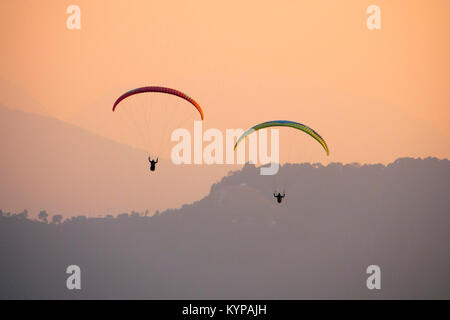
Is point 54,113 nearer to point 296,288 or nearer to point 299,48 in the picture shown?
point 299,48

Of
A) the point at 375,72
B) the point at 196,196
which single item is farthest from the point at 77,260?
the point at 375,72

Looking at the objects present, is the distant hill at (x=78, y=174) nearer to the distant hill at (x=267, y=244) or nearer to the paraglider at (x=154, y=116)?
the distant hill at (x=267, y=244)

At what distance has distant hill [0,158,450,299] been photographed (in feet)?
52.6

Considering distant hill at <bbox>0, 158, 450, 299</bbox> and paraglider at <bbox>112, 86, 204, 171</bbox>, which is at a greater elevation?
paraglider at <bbox>112, 86, 204, 171</bbox>

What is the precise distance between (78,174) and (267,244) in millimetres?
6818

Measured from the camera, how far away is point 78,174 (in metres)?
16.0

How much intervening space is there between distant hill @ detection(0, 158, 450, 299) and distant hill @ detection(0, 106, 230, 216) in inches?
19.0

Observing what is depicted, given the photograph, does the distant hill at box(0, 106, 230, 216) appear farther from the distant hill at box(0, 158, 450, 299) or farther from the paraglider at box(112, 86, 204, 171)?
the paraglider at box(112, 86, 204, 171)

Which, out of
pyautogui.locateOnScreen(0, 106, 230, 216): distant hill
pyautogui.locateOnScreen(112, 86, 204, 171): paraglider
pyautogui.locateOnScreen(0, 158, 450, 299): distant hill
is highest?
pyautogui.locateOnScreen(112, 86, 204, 171): paraglider

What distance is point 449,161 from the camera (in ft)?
55.2

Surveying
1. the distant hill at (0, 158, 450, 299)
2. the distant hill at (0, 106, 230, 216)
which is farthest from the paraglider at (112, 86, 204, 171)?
the distant hill at (0, 158, 450, 299)

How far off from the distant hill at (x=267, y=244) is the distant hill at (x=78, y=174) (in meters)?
0.48

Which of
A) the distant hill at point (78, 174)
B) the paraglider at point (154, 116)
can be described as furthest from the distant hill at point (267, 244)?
the paraglider at point (154, 116)

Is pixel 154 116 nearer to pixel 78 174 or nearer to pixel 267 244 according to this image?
pixel 78 174
